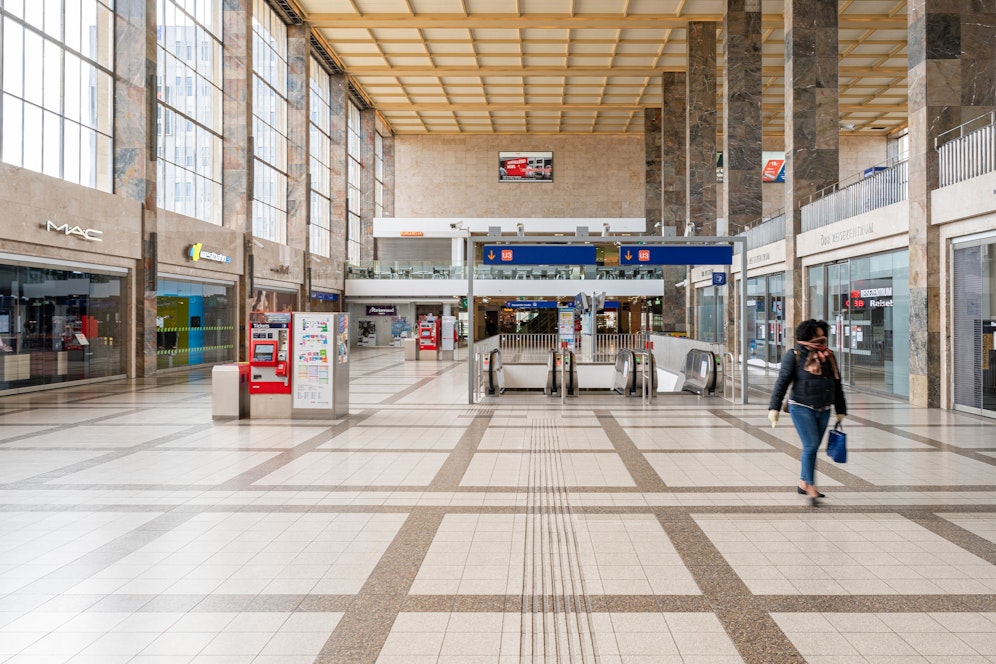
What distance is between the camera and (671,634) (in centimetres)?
365

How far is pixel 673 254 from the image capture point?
14.9 m

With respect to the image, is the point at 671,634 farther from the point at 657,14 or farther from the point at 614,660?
the point at 657,14

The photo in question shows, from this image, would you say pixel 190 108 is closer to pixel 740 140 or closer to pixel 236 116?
pixel 236 116

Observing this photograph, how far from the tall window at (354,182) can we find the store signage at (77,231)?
74.6 feet

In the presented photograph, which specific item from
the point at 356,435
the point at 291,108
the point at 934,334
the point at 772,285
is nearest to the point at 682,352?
the point at 772,285

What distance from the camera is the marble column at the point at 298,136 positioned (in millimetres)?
31562

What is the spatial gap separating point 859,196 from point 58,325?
1917 cm

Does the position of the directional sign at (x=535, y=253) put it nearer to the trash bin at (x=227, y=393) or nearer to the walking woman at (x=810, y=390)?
the trash bin at (x=227, y=393)

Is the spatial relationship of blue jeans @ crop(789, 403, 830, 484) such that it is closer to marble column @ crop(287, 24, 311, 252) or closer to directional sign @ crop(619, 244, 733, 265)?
directional sign @ crop(619, 244, 733, 265)

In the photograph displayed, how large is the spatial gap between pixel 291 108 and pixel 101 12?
520 inches

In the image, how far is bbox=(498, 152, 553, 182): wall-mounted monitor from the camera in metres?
47.8

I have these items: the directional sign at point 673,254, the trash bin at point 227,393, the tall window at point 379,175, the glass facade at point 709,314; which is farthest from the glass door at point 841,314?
the tall window at point 379,175

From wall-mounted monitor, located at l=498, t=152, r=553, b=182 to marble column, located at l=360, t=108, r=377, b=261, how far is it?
29.2 feet

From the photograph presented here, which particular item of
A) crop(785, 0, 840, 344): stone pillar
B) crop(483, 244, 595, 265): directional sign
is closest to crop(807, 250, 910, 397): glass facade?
crop(785, 0, 840, 344): stone pillar
